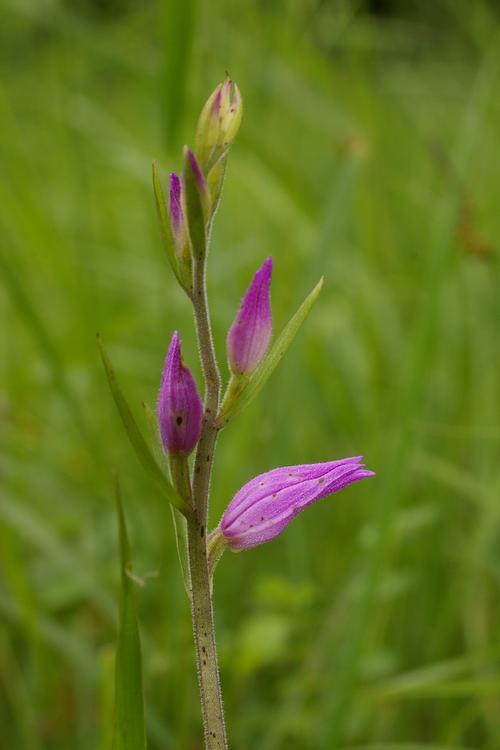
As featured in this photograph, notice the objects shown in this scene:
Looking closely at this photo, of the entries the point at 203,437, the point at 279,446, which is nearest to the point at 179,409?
the point at 203,437

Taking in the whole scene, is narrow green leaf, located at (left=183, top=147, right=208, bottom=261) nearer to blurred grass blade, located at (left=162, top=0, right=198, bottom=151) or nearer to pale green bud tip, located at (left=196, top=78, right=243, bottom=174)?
pale green bud tip, located at (left=196, top=78, right=243, bottom=174)

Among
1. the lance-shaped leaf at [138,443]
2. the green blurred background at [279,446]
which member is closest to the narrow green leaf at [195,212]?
the lance-shaped leaf at [138,443]

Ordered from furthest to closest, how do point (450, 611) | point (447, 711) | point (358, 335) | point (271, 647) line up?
point (358, 335), point (450, 611), point (447, 711), point (271, 647)

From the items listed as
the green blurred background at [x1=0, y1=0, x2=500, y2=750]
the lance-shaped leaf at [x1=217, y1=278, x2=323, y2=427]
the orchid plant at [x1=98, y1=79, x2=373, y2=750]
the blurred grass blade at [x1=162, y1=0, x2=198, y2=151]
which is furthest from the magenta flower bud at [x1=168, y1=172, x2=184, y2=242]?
the blurred grass blade at [x1=162, y1=0, x2=198, y2=151]

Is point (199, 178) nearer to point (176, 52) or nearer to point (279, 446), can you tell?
point (176, 52)

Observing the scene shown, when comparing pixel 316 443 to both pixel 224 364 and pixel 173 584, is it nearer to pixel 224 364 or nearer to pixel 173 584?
pixel 224 364

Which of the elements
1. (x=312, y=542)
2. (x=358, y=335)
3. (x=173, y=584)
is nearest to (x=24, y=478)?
(x=173, y=584)
